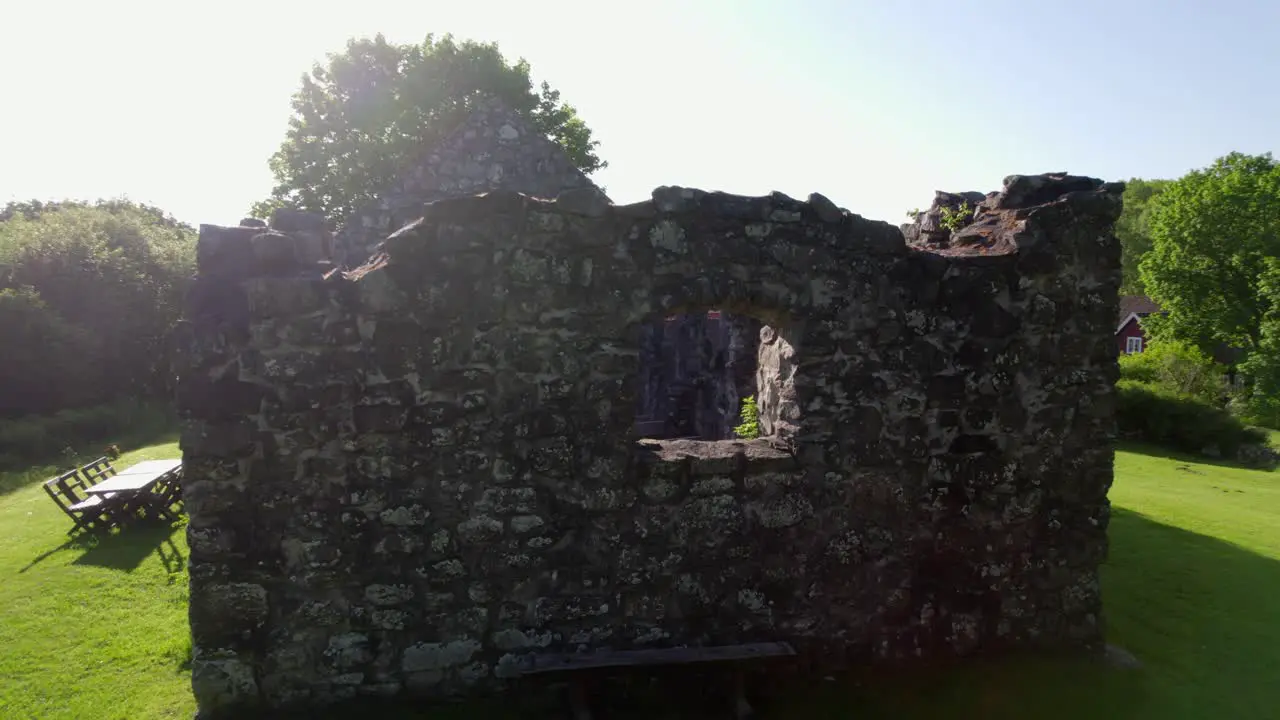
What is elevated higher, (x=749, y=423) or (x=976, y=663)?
(x=749, y=423)

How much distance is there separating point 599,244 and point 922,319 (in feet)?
8.36

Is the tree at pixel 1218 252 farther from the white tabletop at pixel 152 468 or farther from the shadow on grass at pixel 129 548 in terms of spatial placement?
the white tabletop at pixel 152 468

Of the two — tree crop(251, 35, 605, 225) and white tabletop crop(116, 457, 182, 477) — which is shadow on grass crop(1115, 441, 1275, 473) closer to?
white tabletop crop(116, 457, 182, 477)

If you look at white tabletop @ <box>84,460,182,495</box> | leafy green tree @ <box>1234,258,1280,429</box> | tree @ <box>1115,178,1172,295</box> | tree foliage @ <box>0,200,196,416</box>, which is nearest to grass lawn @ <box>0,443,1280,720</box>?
white tabletop @ <box>84,460,182,495</box>

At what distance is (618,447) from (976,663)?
3454mm

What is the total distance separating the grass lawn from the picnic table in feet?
1.76

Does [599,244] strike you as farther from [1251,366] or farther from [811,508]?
[1251,366]

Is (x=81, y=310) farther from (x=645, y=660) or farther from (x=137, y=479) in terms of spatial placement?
(x=645, y=660)

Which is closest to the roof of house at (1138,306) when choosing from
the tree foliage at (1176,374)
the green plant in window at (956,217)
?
the tree foliage at (1176,374)

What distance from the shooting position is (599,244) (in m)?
4.50

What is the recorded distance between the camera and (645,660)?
4477 mm

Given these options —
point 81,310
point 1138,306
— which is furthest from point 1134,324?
point 81,310

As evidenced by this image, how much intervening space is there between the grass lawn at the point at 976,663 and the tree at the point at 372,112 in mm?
16169

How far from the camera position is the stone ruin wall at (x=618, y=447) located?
4.25 meters
